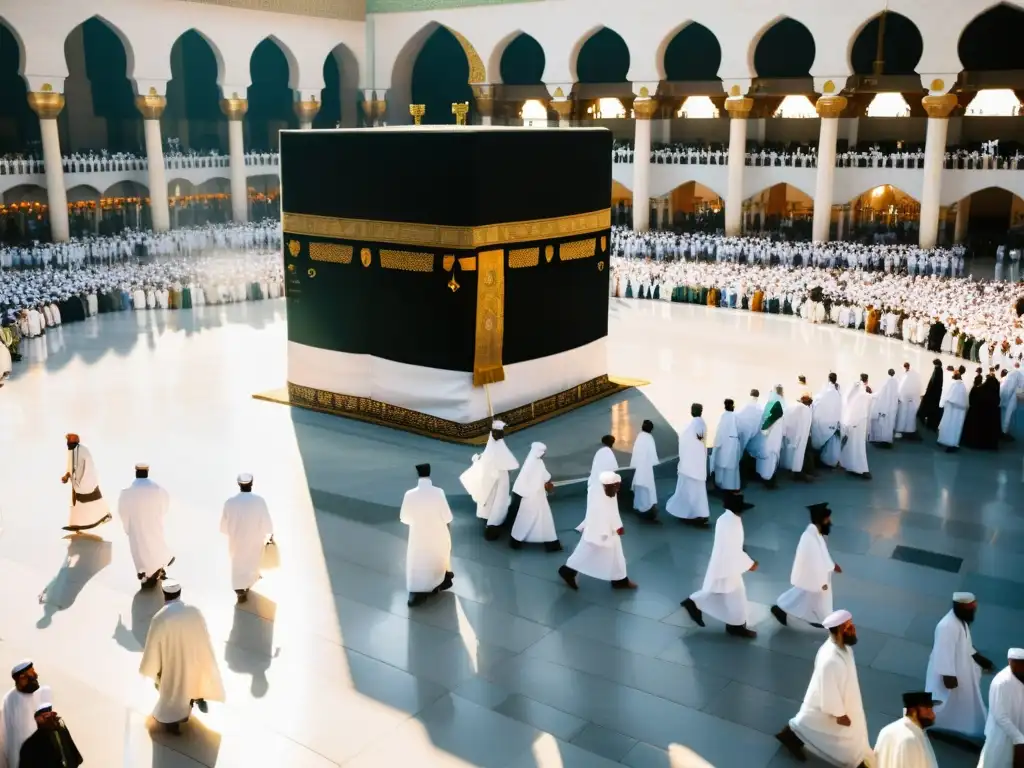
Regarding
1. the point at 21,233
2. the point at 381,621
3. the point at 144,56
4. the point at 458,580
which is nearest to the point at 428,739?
the point at 381,621

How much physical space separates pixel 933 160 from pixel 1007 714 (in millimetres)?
18847

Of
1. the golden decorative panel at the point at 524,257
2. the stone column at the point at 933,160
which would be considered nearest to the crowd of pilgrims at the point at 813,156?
the stone column at the point at 933,160

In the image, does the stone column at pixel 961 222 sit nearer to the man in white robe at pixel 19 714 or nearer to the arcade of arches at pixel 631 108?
the arcade of arches at pixel 631 108

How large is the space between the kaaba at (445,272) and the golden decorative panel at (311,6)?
14.9 m

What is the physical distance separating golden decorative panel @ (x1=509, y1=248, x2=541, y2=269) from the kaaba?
0.02 metres

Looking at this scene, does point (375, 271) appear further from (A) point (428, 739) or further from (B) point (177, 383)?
(A) point (428, 739)

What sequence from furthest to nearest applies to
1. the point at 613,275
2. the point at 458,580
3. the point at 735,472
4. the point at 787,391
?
the point at 613,275 < the point at 787,391 < the point at 735,472 < the point at 458,580

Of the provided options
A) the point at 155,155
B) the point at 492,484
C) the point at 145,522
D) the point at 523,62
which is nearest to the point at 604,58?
the point at 523,62

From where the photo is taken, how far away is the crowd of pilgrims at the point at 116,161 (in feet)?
71.1

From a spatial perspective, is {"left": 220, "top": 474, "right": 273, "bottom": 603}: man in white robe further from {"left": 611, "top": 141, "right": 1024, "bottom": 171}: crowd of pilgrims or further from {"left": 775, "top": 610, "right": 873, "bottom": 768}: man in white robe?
{"left": 611, "top": 141, "right": 1024, "bottom": 171}: crowd of pilgrims

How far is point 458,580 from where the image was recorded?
713 cm

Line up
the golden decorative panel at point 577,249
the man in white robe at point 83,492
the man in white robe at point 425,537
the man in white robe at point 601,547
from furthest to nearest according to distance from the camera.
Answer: the golden decorative panel at point 577,249, the man in white robe at point 83,492, the man in white robe at point 601,547, the man in white robe at point 425,537

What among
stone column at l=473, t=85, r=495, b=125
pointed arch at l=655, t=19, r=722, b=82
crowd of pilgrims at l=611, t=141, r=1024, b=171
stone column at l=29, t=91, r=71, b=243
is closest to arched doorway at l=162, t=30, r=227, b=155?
stone column at l=29, t=91, r=71, b=243

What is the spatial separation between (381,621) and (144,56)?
65.2ft
